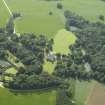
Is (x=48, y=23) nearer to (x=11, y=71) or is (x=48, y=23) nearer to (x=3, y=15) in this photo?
(x=3, y=15)

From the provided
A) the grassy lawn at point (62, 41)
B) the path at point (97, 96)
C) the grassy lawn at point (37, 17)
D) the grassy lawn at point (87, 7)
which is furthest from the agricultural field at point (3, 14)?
the path at point (97, 96)

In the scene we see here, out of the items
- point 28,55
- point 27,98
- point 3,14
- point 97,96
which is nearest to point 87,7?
point 3,14

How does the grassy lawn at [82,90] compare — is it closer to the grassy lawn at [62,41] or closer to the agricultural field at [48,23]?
the agricultural field at [48,23]

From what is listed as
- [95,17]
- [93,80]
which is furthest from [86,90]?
[95,17]

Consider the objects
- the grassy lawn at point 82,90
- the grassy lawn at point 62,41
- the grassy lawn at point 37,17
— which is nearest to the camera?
the grassy lawn at point 82,90

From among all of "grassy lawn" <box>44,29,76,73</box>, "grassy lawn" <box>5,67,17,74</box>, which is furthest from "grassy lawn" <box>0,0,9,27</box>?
"grassy lawn" <box>5,67,17,74</box>

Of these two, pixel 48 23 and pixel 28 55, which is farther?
pixel 48 23

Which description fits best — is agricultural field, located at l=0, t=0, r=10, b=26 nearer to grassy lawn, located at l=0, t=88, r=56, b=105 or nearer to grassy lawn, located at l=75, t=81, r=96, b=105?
grassy lawn, located at l=75, t=81, r=96, b=105
